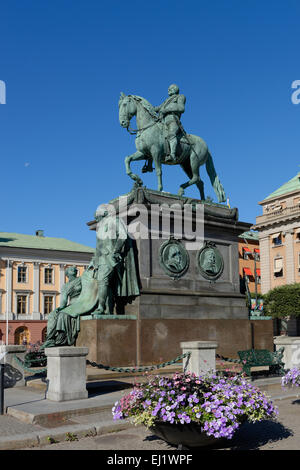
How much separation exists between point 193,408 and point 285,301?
55643 mm

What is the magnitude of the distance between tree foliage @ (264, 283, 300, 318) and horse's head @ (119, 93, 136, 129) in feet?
152

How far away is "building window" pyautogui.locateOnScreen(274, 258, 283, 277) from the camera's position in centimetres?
7024

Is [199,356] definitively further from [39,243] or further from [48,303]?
[39,243]

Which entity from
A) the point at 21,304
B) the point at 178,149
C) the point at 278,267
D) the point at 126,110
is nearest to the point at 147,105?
the point at 126,110

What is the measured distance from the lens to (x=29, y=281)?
6456 centimetres

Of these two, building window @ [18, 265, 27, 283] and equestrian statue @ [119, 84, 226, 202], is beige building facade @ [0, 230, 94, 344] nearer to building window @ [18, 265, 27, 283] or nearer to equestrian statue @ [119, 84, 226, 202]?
building window @ [18, 265, 27, 283]

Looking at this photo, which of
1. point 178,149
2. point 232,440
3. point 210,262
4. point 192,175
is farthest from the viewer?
point 192,175

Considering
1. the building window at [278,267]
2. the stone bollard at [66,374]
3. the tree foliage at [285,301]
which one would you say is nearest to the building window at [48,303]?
the tree foliage at [285,301]

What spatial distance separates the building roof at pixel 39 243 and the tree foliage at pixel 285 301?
24.5 metres

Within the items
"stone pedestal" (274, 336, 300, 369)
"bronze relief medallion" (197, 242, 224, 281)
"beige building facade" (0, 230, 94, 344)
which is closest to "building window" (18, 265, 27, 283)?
"beige building facade" (0, 230, 94, 344)

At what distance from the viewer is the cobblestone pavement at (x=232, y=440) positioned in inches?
274

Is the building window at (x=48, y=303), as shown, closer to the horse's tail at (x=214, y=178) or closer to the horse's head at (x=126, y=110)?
the horse's tail at (x=214, y=178)

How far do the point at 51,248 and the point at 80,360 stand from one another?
5783cm
